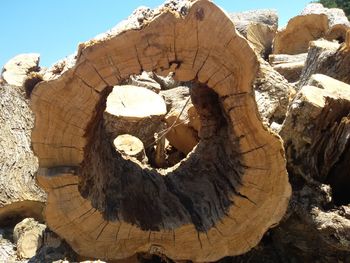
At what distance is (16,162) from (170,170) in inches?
50.9

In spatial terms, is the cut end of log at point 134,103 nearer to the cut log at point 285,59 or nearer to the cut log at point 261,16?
the cut log at point 285,59

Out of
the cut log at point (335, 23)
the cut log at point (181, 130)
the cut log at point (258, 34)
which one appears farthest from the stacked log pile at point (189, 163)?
the cut log at point (258, 34)

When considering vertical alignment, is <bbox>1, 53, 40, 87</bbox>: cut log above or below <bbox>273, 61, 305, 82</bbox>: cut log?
above

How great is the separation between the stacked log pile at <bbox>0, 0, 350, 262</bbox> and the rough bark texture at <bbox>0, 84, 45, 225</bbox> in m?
0.02

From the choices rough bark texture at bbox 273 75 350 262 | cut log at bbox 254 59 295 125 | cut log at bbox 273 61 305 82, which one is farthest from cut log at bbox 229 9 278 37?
rough bark texture at bbox 273 75 350 262

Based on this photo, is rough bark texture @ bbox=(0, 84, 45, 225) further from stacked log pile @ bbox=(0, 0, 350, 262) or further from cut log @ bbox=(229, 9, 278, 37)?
cut log @ bbox=(229, 9, 278, 37)

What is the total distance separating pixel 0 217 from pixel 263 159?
2037mm

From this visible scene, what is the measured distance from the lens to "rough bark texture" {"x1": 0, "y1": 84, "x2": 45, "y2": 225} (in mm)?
3525

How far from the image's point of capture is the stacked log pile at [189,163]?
8.12 feet

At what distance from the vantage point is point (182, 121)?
3785 mm

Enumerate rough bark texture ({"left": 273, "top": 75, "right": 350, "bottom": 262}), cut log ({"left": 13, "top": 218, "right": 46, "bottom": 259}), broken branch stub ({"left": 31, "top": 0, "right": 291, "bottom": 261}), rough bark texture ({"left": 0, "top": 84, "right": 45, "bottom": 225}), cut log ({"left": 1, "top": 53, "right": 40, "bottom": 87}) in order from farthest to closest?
cut log ({"left": 1, "top": 53, "right": 40, "bottom": 87}) < rough bark texture ({"left": 0, "top": 84, "right": 45, "bottom": 225}) < cut log ({"left": 13, "top": 218, "right": 46, "bottom": 259}) < rough bark texture ({"left": 273, "top": 75, "right": 350, "bottom": 262}) < broken branch stub ({"left": 31, "top": 0, "right": 291, "bottom": 261})

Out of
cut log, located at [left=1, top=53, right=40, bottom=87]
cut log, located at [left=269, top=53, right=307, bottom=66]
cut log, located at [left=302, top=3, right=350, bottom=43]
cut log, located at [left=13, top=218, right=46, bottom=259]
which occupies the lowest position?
cut log, located at [left=302, top=3, right=350, bottom=43]

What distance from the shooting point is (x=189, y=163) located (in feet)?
10.5

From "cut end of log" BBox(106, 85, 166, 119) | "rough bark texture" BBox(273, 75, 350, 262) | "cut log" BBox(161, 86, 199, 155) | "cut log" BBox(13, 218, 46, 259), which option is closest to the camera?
"rough bark texture" BBox(273, 75, 350, 262)
